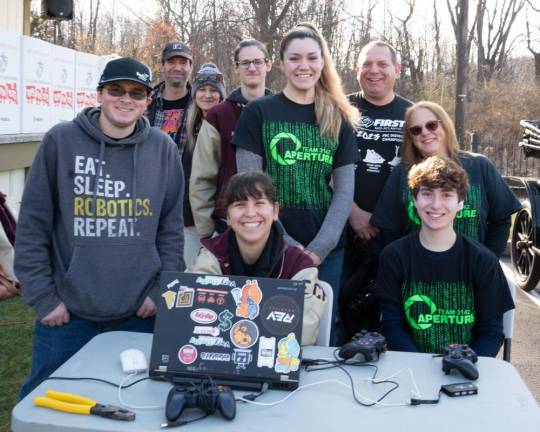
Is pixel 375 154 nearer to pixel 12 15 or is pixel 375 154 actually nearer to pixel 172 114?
pixel 172 114

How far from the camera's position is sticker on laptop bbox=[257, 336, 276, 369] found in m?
2.16

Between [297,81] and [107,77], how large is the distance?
101 centimetres

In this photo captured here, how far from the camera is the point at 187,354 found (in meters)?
2.20

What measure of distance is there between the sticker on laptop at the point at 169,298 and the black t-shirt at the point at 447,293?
1126 mm

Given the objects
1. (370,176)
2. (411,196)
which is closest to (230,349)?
(411,196)

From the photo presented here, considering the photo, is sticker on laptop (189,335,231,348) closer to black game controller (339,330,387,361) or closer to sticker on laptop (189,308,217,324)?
sticker on laptop (189,308,217,324)

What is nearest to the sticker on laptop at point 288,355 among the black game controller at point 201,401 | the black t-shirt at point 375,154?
the black game controller at point 201,401

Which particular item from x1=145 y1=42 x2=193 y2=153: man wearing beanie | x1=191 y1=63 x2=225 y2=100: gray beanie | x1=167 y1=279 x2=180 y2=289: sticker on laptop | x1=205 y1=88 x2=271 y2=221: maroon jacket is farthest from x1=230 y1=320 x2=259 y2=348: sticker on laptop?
x1=145 y1=42 x2=193 y2=153: man wearing beanie

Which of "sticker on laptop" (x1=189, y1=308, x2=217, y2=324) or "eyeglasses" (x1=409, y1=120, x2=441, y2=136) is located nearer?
"sticker on laptop" (x1=189, y1=308, x2=217, y2=324)

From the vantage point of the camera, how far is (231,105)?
13.0 ft

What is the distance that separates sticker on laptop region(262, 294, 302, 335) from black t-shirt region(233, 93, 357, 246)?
3.70ft

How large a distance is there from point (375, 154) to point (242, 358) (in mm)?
1987

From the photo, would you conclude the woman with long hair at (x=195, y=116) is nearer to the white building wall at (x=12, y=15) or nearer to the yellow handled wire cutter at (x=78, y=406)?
the yellow handled wire cutter at (x=78, y=406)

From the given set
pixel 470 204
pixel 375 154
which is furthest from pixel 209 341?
pixel 375 154
